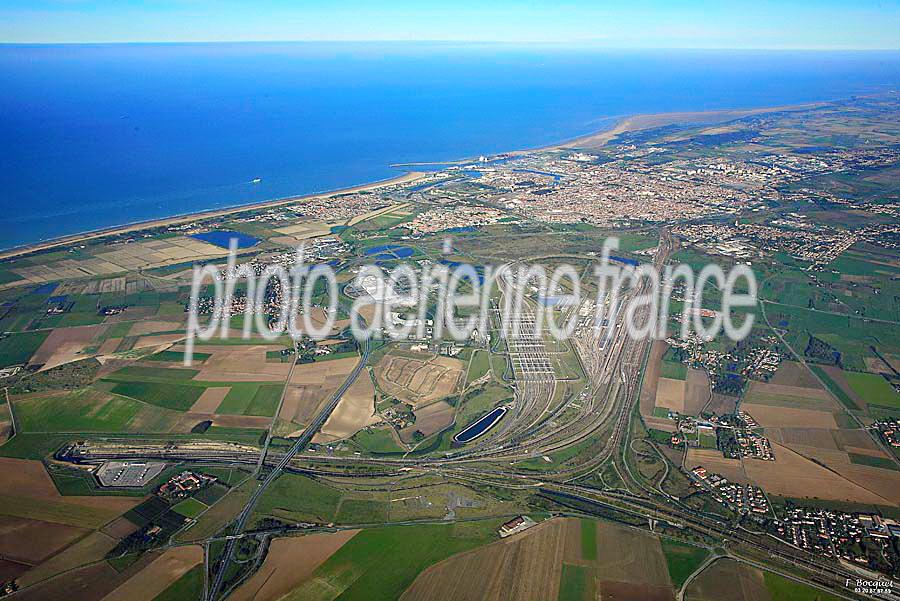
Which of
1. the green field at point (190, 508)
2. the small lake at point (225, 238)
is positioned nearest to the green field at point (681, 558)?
the green field at point (190, 508)

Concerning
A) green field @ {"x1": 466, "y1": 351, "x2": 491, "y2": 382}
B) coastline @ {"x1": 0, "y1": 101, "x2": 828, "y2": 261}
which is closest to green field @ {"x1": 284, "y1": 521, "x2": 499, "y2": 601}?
green field @ {"x1": 466, "y1": 351, "x2": 491, "y2": 382}

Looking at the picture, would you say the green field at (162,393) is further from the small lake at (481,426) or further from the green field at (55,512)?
the small lake at (481,426)

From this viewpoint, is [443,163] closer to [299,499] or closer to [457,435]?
[457,435]

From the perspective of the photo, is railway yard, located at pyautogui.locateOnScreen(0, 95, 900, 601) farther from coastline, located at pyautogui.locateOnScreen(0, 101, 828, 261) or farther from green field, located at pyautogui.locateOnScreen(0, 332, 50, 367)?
coastline, located at pyautogui.locateOnScreen(0, 101, 828, 261)

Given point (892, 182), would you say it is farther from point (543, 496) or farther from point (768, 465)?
point (543, 496)

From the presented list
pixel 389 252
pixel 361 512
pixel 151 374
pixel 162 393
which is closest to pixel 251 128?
pixel 389 252
